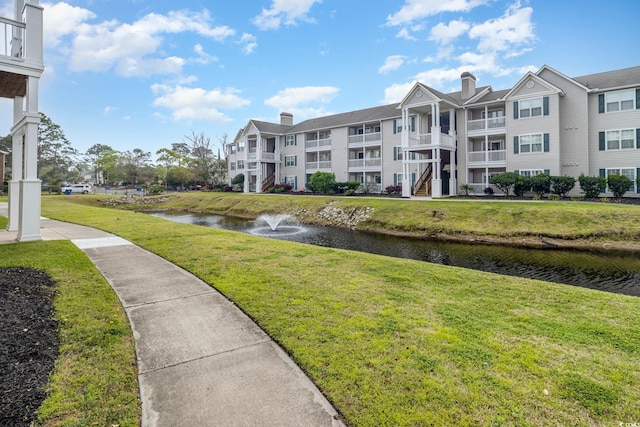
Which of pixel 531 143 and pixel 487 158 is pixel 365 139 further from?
pixel 531 143

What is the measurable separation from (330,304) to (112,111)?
46.3m

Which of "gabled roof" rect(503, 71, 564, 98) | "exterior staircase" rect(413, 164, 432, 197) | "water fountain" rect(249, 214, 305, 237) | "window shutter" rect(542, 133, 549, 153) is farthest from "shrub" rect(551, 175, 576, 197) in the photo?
"water fountain" rect(249, 214, 305, 237)

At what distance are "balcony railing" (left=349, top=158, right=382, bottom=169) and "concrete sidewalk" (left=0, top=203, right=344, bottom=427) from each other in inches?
1183

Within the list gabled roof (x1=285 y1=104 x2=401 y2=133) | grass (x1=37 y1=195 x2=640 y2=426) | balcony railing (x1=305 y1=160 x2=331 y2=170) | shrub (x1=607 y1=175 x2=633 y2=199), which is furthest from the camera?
balcony railing (x1=305 y1=160 x2=331 y2=170)

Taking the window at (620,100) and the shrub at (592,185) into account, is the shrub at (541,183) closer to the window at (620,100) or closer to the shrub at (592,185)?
the shrub at (592,185)

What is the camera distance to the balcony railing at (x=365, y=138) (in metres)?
34.7

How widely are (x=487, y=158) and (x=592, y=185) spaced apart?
23.8 ft

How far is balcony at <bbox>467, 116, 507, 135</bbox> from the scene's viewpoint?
89.5ft

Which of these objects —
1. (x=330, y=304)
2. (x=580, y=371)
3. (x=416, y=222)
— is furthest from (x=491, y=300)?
(x=416, y=222)

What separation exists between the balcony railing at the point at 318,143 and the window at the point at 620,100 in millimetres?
24177

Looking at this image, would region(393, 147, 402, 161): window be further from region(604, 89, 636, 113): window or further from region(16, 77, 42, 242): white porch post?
region(16, 77, 42, 242): white porch post

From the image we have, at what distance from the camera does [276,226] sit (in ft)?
75.2

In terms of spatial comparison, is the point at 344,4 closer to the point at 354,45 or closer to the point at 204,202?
the point at 354,45

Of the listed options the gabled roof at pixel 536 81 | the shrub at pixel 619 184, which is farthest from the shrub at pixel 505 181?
the gabled roof at pixel 536 81
